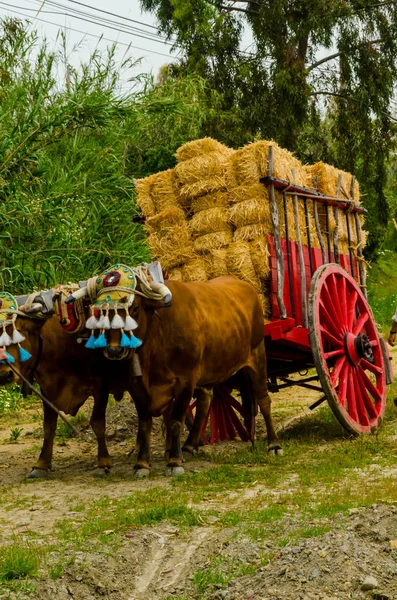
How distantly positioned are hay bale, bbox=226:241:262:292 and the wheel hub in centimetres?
109

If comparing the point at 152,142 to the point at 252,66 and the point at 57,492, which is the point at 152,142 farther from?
the point at 57,492

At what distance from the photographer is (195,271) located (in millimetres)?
8672

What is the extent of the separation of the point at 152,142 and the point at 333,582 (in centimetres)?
1426

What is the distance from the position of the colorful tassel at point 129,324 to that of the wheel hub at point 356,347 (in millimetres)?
2812

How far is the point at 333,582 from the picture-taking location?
166 inches

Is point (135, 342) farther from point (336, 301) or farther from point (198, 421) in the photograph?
point (336, 301)

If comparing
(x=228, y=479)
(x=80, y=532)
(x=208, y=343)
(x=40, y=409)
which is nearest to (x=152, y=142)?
(x=40, y=409)

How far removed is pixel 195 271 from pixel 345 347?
170cm

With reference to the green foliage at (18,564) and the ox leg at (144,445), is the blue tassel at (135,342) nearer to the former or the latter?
the ox leg at (144,445)

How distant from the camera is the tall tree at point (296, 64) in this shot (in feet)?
65.6

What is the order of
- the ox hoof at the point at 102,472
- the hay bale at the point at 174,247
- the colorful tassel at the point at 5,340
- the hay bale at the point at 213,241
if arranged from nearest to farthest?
the colorful tassel at the point at 5,340, the ox hoof at the point at 102,472, the hay bale at the point at 213,241, the hay bale at the point at 174,247

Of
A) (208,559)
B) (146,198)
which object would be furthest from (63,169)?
(208,559)

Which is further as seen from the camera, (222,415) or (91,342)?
(222,415)

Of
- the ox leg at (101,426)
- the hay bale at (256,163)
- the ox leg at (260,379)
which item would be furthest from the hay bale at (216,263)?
the ox leg at (101,426)
